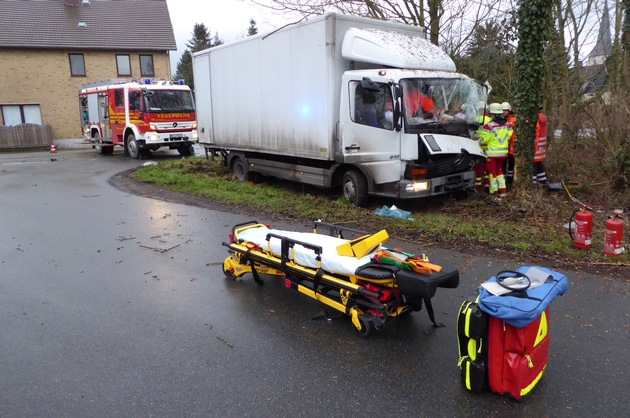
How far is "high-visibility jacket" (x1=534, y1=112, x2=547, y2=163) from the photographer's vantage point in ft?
30.4

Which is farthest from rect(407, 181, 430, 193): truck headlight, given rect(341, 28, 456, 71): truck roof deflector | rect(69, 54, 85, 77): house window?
rect(69, 54, 85, 77): house window

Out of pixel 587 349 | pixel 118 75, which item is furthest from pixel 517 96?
pixel 118 75

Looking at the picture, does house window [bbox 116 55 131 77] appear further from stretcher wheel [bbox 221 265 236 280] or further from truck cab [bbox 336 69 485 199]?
stretcher wheel [bbox 221 265 236 280]

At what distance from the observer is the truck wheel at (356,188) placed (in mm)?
9047

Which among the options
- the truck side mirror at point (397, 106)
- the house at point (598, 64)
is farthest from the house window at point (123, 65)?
the truck side mirror at point (397, 106)

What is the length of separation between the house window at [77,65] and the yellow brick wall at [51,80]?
0.22 m

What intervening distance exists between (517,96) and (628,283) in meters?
4.94

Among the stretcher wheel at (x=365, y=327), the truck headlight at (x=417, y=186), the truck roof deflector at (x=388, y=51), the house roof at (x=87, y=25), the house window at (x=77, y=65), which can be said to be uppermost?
the house roof at (x=87, y=25)

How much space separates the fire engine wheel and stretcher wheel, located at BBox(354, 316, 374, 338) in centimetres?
1741

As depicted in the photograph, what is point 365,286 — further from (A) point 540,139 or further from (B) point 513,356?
(A) point 540,139

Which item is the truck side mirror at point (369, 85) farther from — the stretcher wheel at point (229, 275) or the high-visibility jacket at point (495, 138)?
the stretcher wheel at point (229, 275)

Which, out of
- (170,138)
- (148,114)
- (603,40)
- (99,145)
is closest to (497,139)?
(603,40)

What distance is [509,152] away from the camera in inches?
384

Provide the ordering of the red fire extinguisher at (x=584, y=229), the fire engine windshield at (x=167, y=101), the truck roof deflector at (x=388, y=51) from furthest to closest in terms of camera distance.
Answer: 1. the fire engine windshield at (x=167, y=101)
2. the truck roof deflector at (x=388, y=51)
3. the red fire extinguisher at (x=584, y=229)
